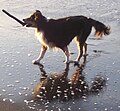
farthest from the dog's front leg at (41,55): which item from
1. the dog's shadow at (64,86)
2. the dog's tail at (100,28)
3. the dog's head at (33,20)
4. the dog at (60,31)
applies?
the dog's tail at (100,28)

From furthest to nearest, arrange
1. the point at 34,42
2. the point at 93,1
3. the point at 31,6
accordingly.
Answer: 1. the point at 93,1
2. the point at 31,6
3. the point at 34,42

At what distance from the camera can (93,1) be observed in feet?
46.9

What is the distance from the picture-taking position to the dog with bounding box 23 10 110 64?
317 inches

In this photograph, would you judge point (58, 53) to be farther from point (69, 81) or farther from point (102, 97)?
point (102, 97)

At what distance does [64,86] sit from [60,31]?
5.36 ft

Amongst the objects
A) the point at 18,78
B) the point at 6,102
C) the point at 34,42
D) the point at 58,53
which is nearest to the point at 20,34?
the point at 34,42

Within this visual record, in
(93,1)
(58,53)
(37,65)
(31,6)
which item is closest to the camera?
(37,65)

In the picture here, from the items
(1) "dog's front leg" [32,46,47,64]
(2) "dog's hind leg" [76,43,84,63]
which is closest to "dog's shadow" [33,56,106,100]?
(1) "dog's front leg" [32,46,47,64]

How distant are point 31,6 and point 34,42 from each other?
401 centimetres

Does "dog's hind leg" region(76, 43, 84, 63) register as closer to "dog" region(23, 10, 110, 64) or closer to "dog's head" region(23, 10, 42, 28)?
"dog" region(23, 10, 110, 64)

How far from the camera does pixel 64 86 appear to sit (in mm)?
7055

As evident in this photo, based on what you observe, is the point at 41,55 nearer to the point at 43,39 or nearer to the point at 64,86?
the point at 43,39

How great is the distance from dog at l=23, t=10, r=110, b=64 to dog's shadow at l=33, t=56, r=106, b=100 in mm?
664

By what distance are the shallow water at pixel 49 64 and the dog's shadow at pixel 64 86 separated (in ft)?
0.32
